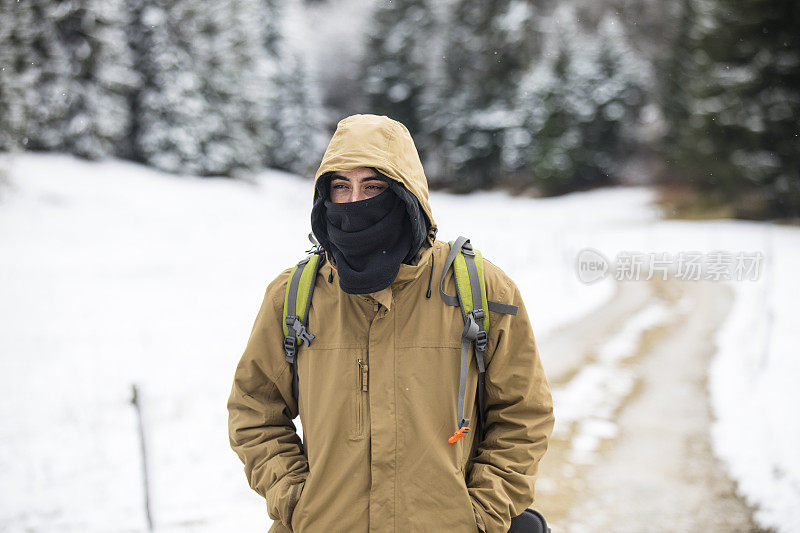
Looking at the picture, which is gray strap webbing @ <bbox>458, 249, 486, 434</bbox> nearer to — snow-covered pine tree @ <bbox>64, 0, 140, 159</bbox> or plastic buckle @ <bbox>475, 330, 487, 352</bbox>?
plastic buckle @ <bbox>475, 330, 487, 352</bbox>

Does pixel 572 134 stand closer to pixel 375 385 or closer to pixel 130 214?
pixel 130 214

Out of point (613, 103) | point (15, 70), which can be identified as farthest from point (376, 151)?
point (613, 103)

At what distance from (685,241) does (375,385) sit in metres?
18.9

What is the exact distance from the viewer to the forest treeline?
58.3 feet

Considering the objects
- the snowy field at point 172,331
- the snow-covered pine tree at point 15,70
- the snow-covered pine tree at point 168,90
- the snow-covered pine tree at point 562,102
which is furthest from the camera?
the snow-covered pine tree at point 562,102

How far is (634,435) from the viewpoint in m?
5.02

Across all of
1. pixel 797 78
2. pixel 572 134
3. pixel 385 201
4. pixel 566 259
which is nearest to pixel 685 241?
pixel 566 259

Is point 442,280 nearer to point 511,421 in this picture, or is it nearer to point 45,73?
point 511,421

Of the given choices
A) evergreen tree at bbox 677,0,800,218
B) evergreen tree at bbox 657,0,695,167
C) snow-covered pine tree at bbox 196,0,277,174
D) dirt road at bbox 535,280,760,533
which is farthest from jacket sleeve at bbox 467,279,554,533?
evergreen tree at bbox 657,0,695,167

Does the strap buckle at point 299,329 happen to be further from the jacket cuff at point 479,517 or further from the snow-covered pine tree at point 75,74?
the snow-covered pine tree at point 75,74

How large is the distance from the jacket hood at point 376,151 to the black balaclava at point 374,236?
6cm

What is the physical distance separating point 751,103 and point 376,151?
75.1ft

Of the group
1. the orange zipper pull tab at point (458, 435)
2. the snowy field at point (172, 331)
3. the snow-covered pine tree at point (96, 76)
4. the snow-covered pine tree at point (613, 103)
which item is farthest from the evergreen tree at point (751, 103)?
the snow-covered pine tree at point (96, 76)

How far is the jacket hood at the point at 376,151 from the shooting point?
163cm
